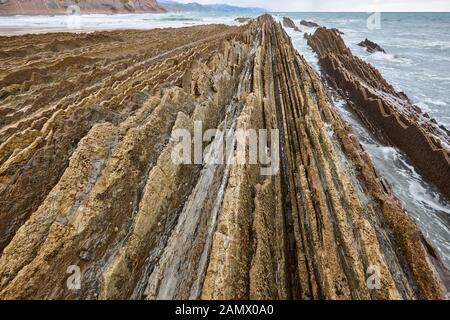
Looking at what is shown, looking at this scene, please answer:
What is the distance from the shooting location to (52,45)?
61.8 ft

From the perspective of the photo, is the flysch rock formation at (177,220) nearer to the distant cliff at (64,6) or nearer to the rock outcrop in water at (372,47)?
the rock outcrop in water at (372,47)

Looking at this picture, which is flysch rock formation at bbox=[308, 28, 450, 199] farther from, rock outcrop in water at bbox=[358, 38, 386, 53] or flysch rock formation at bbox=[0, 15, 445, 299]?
rock outcrop in water at bbox=[358, 38, 386, 53]

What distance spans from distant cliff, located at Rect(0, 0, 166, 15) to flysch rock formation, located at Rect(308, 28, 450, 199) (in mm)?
104131

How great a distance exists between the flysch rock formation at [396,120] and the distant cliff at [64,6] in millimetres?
104131

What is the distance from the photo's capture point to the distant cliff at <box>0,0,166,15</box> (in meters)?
80.9

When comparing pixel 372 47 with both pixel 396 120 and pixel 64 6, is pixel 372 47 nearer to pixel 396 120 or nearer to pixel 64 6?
pixel 396 120

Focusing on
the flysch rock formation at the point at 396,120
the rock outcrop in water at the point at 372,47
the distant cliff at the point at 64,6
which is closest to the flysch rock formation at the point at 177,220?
the flysch rock formation at the point at 396,120

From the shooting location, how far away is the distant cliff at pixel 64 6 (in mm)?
80875

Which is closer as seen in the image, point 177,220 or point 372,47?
point 177,220

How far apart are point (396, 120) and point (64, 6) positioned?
124 meters

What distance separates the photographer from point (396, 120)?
11.5 meters

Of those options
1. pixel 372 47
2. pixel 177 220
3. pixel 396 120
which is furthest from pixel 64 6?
pixel 177 220

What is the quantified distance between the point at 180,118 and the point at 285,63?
498 inches
